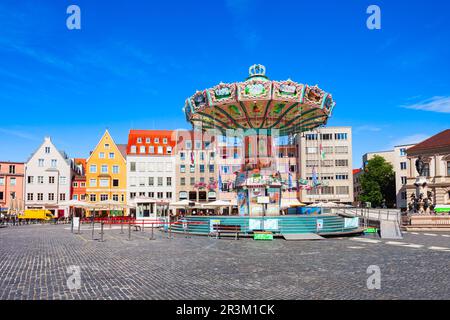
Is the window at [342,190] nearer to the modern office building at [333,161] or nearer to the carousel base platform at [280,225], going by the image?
the modern office building at [333,161]

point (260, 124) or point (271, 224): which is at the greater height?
point (260, 124)

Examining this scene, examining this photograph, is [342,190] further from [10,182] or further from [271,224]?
[10,182]

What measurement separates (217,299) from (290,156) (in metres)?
77.0

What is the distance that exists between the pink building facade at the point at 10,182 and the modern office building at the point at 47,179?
924 millimetres

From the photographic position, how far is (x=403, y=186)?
280 feet

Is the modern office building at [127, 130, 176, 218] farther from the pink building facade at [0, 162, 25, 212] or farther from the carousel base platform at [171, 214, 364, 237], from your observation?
the carousel base platform at [171, 214, 364, 237]

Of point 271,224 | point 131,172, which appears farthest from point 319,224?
point 131,172

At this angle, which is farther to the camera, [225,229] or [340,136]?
[340,136]

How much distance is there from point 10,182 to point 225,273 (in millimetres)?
65336

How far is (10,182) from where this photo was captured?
6812 cm

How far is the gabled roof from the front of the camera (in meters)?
68.6

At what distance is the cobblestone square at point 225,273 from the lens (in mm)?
10188
